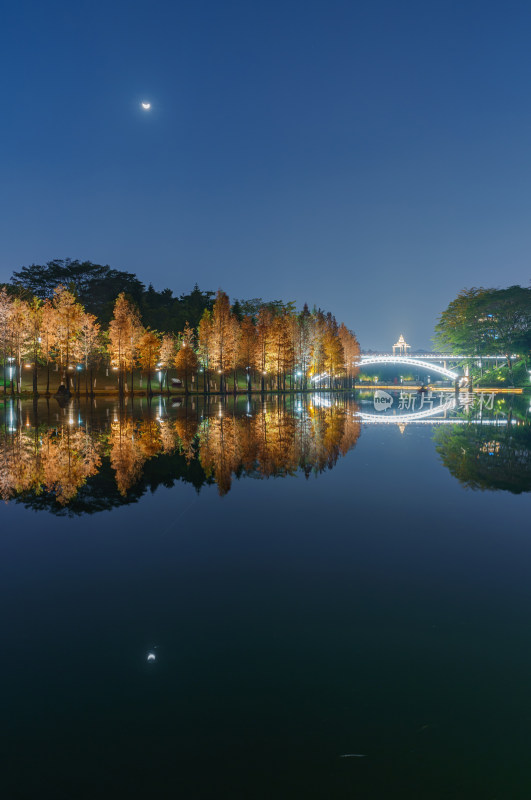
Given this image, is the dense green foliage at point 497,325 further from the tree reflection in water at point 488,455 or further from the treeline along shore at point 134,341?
the tree reflection in water at point 488,455

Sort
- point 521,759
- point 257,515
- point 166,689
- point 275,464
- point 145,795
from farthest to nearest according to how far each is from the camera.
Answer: point 275,464, point 257,515, point 166,689, point 521,759, point 145,795

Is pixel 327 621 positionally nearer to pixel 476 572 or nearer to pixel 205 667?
pixel 205 667

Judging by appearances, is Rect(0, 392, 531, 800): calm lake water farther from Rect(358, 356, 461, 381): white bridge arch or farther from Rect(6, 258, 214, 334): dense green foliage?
Rect(358, 356, 461, 381): white bridge arch

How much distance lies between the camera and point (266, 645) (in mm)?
4105

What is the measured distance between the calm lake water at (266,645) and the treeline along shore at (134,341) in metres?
52.5

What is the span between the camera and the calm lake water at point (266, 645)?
290 centimetres

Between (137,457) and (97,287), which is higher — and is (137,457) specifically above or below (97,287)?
below

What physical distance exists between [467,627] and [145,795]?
3.05 meters

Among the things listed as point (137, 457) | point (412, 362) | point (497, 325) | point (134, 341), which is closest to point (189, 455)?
point (137, 457)

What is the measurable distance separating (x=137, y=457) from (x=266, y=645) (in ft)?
35.7

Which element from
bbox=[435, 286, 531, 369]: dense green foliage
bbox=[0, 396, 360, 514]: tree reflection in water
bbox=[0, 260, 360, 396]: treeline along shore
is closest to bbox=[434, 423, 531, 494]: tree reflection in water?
bbox=[0, 396, 360, 514]: tree reflection in water

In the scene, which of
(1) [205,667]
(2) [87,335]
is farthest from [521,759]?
(2) [87,335]

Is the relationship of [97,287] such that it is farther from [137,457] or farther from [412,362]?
[137,457]

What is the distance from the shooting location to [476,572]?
18.9ft
